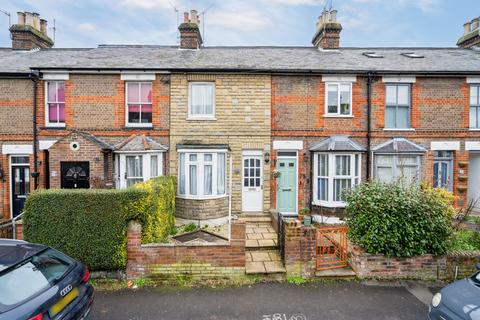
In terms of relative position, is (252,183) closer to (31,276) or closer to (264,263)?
(264,263)

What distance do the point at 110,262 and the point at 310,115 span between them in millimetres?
8938

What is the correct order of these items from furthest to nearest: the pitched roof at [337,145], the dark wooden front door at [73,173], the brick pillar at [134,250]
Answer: the pitched roof at [337,145] → the dark wooden front door at [73,173] → the brick pillar at [134,250]

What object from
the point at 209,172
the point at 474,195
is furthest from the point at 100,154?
the point at 474,195

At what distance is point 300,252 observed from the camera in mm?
6176

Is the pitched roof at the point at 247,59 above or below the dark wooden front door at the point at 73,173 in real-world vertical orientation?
above

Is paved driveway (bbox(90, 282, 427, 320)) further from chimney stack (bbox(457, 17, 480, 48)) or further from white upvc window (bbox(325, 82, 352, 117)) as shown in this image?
chimney stack (bbox(457, 17, 480, 48))

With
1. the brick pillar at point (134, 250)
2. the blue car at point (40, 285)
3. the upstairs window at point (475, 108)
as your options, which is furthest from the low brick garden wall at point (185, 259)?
the upstairs window at point (475, 108)

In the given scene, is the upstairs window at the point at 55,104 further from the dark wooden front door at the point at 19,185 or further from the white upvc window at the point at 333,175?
the white upvc window at the point at 333,175

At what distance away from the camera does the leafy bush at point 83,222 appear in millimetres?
5723

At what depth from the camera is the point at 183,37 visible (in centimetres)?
1355

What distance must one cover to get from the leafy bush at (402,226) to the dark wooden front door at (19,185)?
41.7ft

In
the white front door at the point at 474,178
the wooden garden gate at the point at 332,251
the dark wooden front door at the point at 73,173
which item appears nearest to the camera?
the wooden garden gate at the point at 332,251

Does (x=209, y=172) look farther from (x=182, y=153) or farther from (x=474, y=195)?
(x=474, y=195)

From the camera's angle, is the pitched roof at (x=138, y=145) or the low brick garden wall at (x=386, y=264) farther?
the pitched roof at (x=138, y=145)
